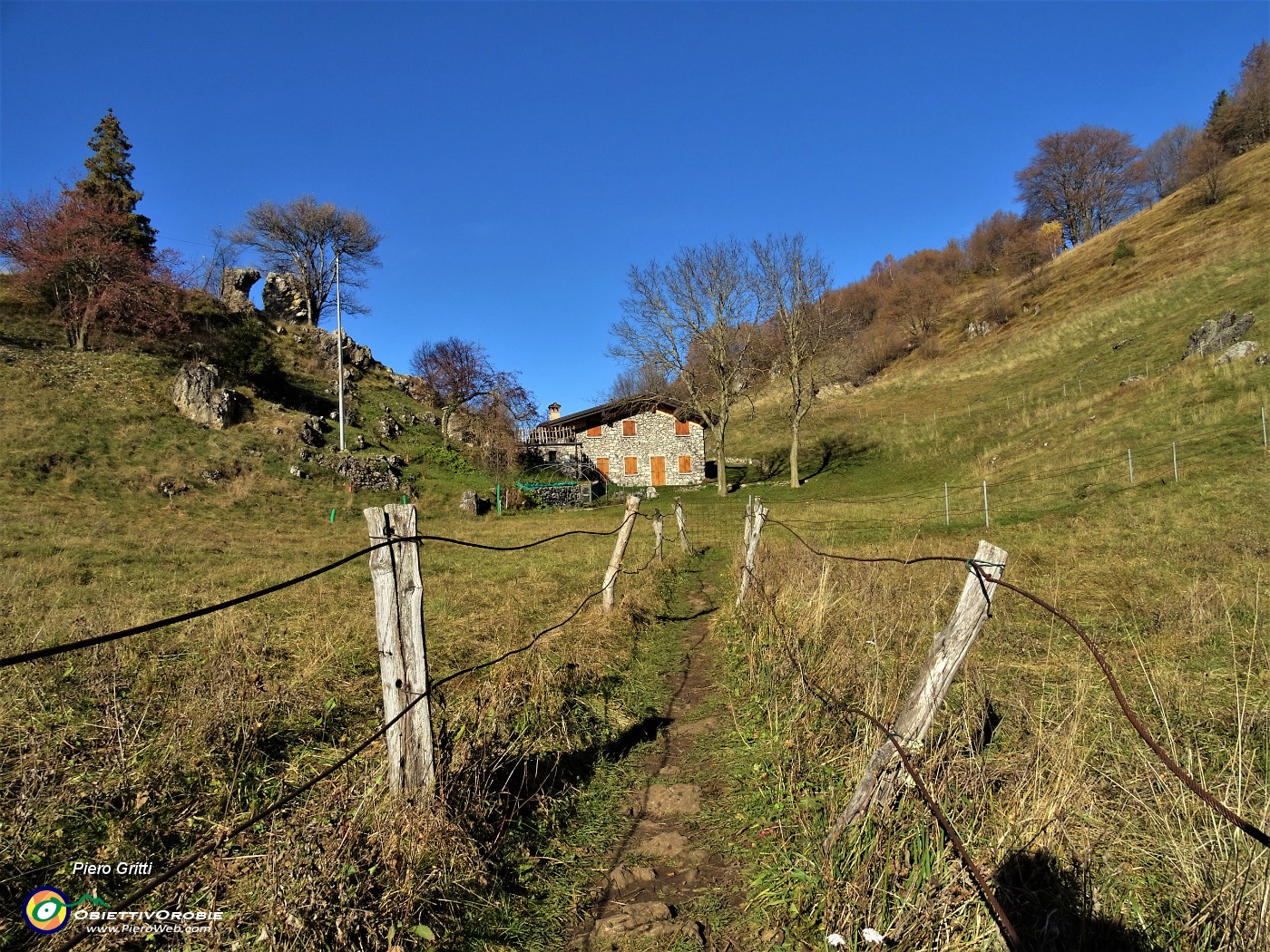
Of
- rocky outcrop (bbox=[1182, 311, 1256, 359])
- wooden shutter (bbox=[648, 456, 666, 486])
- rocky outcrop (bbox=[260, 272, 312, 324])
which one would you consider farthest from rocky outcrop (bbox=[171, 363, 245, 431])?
rocky outcrop (bbox=[1182, 311, 1256, 359])

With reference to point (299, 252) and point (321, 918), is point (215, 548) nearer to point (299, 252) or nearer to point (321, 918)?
point (321, 918)

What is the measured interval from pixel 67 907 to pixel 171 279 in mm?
38516

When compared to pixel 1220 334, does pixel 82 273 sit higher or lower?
higher

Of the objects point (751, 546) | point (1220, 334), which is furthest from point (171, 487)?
point (1220, 334)

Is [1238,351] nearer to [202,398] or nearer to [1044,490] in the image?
[1044,490]

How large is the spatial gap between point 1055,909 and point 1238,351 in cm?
3160

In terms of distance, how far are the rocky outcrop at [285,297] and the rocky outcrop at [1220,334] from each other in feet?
167

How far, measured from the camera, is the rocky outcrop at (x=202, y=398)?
2584 cm

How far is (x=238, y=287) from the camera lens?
41.5 m

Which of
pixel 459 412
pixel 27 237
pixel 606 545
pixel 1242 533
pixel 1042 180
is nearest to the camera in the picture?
pixel 1242 533

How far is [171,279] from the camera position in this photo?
3306 centimetres

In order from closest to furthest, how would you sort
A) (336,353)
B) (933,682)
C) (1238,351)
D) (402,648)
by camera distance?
(933,682), (402,648), (1238,351), (336,353)

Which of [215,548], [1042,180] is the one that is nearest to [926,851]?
[215,548]

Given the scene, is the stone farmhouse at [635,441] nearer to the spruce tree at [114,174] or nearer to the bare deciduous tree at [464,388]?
the bare deciduous tree at [464,388]
